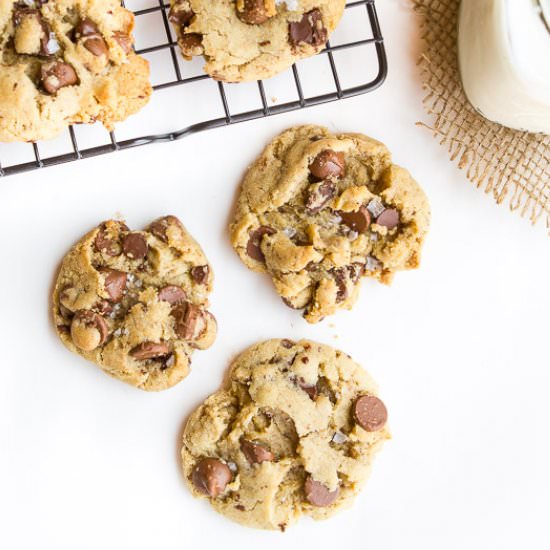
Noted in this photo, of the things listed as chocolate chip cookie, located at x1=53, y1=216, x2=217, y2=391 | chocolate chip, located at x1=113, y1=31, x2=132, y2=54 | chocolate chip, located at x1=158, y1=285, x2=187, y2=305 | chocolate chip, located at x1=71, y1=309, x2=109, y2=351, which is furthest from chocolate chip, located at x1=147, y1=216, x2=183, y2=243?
chocolate chip, located at x1=113, y1=31, x2=132, y2=54

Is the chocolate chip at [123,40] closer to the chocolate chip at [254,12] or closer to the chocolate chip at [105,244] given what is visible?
the chocolate chip at [254,12]

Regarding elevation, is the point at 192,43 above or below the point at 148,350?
above

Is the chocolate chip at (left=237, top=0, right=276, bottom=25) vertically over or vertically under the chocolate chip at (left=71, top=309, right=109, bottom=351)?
Result: over

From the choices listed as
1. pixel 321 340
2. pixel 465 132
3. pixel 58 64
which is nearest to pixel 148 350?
pixel 321 340

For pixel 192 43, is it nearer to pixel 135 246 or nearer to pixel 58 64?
pixel 58 64

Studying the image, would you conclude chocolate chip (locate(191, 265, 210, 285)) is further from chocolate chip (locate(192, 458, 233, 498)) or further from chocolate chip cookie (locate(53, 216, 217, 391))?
chocolate chip (locate(192, 458, 233, 498))

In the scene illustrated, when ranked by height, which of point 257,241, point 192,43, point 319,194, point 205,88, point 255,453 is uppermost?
point 192,43
